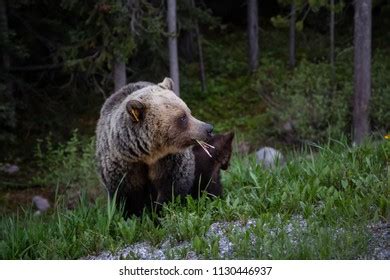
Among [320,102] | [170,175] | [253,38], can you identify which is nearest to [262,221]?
[170,175]

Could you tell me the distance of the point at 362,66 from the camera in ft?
42.9

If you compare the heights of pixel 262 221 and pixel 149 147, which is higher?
pixel 149 147

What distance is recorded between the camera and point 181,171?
531 centimetres

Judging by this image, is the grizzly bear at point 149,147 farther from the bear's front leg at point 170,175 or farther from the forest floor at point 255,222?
the forest floor at point 255,222

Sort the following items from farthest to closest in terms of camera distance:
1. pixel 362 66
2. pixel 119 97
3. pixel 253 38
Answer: pixel 253 38 < pixel 362 66 < pixel 119 97

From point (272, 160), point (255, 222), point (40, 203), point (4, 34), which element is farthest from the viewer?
point (40, 203)

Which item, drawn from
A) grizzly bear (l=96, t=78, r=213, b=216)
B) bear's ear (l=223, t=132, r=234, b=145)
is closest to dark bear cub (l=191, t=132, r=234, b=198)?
bear's ear (l=223, t=132, r=234, b=145)

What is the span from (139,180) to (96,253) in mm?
805

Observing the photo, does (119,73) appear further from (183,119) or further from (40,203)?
(183,119)

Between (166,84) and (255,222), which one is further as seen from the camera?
(166,84)

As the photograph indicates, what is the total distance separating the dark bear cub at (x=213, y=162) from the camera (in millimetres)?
5758

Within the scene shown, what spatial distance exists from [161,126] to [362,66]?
361 inches

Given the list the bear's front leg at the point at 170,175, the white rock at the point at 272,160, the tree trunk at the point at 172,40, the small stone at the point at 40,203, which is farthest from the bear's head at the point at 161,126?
the small stone at the point at 40,203
